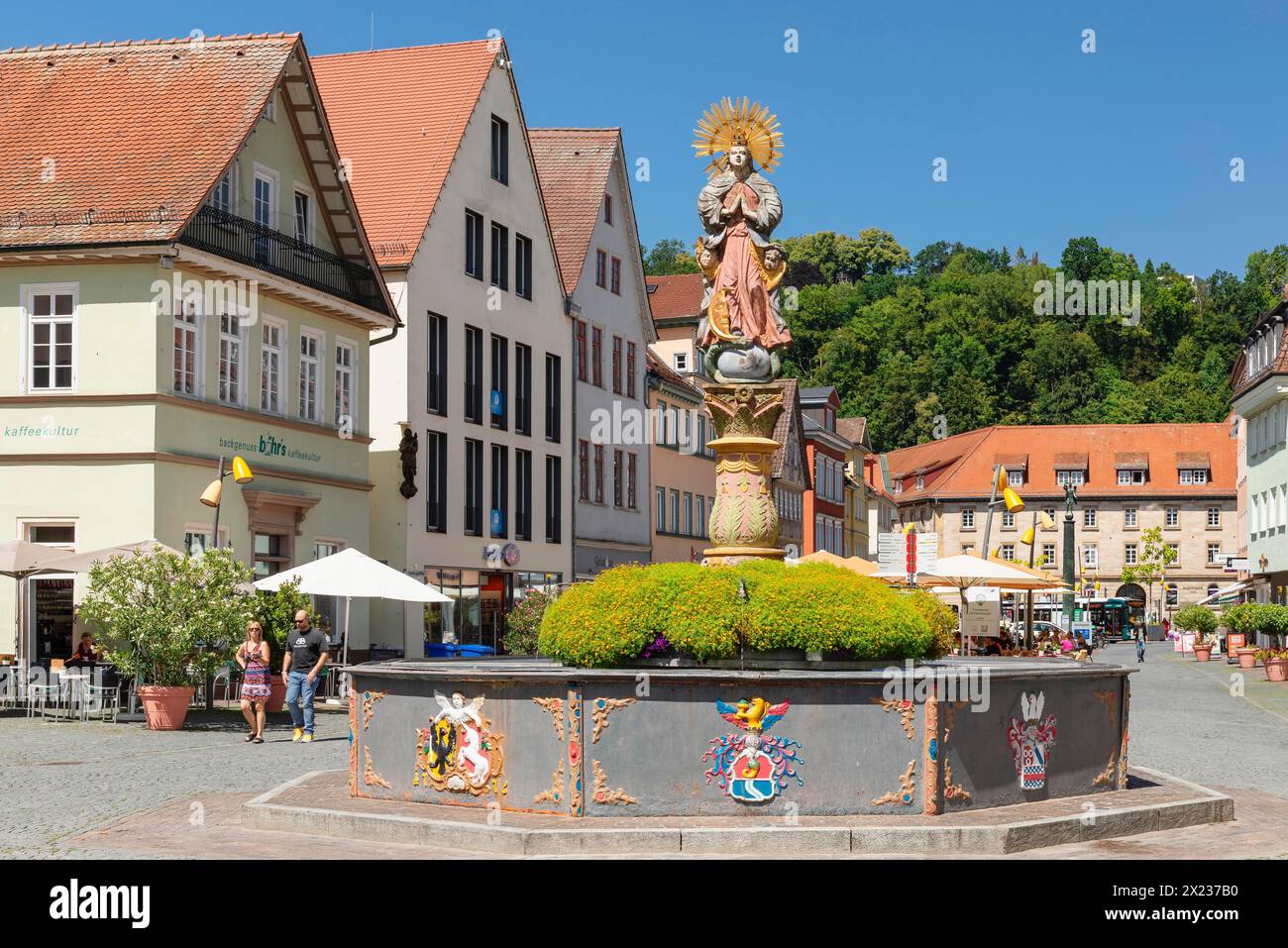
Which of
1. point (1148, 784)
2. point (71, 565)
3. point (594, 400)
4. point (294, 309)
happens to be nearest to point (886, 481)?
point (594, 400)

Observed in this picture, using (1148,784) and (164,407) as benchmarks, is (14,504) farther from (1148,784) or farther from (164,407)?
(1148,784)

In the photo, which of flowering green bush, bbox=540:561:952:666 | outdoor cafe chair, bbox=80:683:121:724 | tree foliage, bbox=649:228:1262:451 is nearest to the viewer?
flowering green bush, bbox=540:561:952:666

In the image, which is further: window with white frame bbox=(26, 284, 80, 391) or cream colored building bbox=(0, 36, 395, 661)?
window with white frame bbox=(26, 284, 80, 391)

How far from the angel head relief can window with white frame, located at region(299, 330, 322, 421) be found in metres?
18.1

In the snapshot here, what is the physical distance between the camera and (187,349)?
3155 centimetres

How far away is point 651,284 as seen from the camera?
72812 millimetres

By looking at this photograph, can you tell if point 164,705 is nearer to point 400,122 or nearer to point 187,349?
point 187,349

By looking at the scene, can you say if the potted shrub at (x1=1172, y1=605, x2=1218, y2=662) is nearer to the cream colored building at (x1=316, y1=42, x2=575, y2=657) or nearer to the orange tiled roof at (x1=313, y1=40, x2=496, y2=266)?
the cream colored building at (x1=316, y1=42, x2=575, y2=657)

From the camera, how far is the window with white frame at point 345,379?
3744 centimetres

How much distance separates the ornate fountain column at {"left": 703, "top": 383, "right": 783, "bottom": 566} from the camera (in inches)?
720

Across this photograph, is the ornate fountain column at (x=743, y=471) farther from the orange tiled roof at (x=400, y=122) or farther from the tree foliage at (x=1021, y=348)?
the tree foliage at (x=1021, y=348)

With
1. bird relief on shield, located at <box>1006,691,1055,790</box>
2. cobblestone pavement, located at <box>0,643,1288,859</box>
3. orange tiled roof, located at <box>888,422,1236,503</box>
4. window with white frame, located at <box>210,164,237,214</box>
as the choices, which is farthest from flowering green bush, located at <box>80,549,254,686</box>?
orange tiled roof, located at <box>888,422,1236,503</box>
